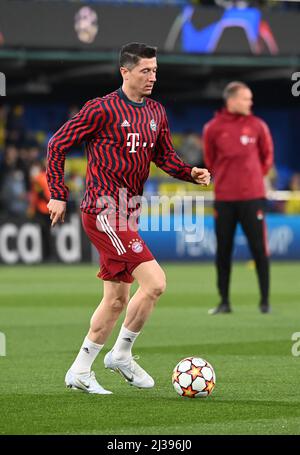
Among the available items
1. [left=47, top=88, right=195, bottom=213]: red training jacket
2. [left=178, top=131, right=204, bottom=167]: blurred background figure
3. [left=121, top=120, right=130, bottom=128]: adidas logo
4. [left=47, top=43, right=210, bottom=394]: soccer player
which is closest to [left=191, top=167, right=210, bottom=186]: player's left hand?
[left=47, top=43, right=210, bottom=394]: soccer player

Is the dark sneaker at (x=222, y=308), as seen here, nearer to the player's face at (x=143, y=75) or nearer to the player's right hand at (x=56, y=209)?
the player's face at (x=143, y=75)

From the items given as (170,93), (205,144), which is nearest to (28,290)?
(205,144)

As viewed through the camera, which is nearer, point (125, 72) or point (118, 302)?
point (118, 302)

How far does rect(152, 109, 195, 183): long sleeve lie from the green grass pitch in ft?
4.94

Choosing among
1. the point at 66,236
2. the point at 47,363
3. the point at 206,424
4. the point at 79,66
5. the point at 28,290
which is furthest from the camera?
the point at 79,66

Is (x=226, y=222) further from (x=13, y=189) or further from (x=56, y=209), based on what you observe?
(x=13, y=189)

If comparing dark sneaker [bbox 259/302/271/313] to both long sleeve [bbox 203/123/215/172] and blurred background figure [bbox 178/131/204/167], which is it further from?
blurred background figure [bbox 178/131/204/167]

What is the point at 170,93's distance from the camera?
34.4 metres

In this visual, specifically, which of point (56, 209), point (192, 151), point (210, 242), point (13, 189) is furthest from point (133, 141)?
point (192, 151)

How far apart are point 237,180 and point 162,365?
480cm

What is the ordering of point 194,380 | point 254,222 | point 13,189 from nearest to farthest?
1. point 194,380
2. point 254,222
3. point 13,189

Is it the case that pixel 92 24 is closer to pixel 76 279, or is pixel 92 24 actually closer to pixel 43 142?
pixel 43 142

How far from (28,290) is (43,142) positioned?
1431 centimetres

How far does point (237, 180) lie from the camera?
14.0m
